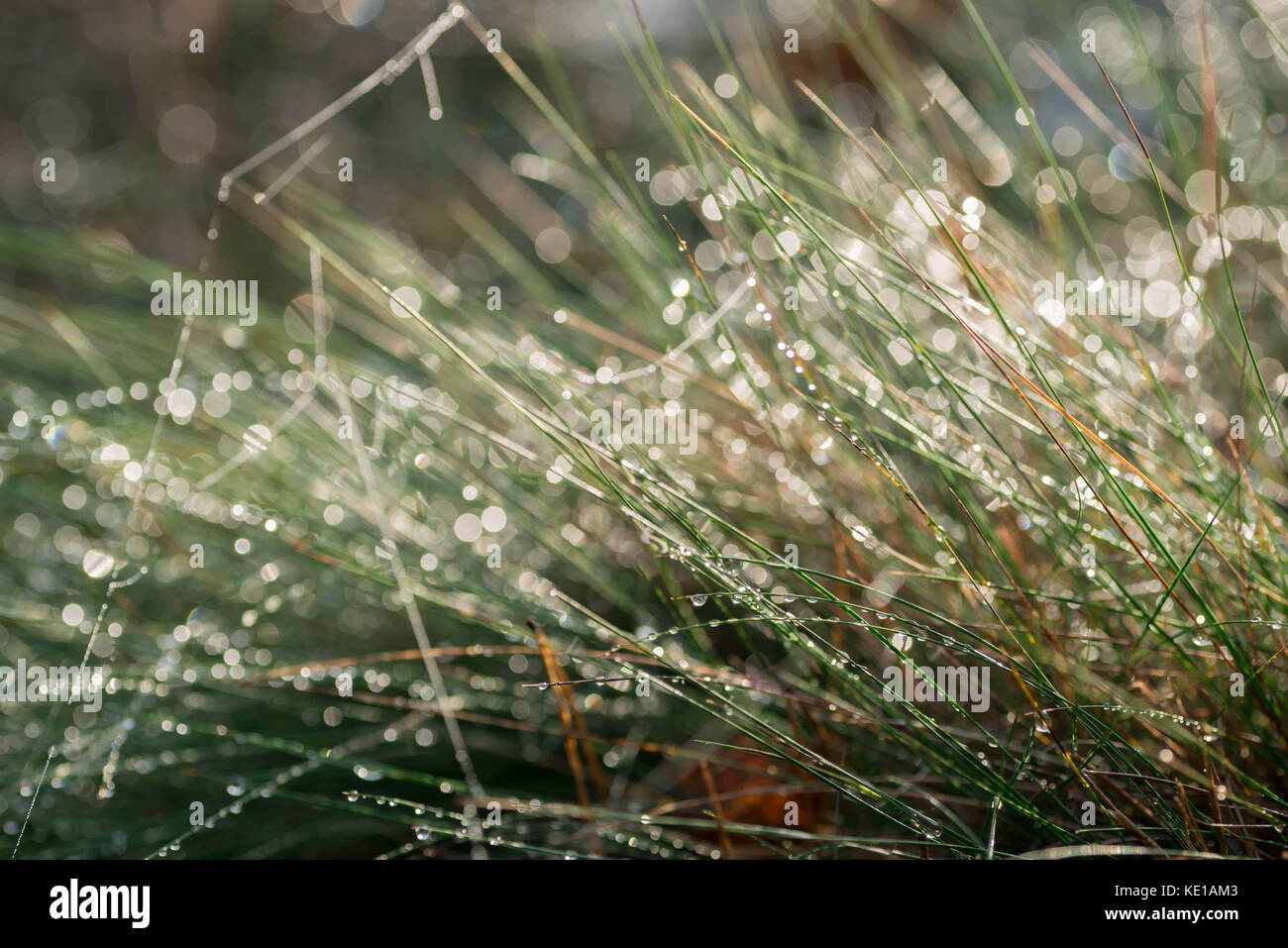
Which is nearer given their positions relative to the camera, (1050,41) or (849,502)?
(849,502)

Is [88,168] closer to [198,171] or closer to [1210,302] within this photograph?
[198,171]

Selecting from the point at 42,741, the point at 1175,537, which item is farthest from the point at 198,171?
the point at 1175,537

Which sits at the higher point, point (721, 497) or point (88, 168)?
point (88, 168)

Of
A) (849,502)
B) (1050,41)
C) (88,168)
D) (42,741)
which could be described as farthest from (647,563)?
(88,168)

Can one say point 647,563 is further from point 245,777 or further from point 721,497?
point 245,777
